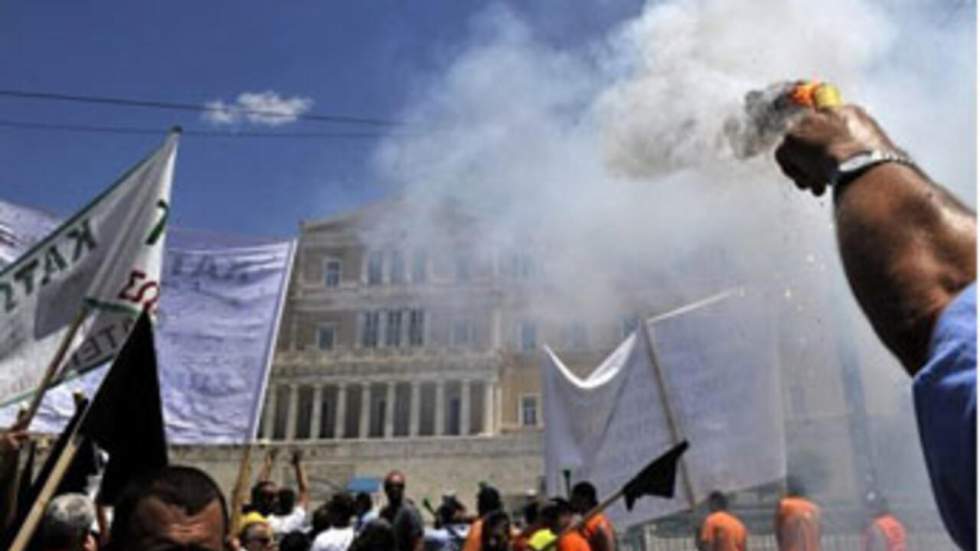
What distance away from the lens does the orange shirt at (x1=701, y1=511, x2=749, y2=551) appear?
7.52 m

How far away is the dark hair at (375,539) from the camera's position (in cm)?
455

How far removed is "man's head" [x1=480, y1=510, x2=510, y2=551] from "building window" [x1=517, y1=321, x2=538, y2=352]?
166 feet

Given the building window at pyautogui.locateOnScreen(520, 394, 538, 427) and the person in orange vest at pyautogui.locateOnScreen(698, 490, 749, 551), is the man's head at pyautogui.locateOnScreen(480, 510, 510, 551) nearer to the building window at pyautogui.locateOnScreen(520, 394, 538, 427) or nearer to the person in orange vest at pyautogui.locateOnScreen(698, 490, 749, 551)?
the person in orange vest at pyautogui.locateOnScreen(698, 490, 749, 551)

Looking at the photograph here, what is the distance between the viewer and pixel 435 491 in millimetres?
44844

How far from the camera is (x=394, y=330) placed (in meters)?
60.0

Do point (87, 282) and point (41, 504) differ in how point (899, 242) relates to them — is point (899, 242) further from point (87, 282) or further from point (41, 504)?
point (87, 282)

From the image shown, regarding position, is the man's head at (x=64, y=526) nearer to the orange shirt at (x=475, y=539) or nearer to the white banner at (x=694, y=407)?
the orange shirt at (x=475, y=539)

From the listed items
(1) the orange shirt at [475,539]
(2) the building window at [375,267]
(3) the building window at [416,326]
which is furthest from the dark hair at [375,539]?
(3) the building window at [416,326]

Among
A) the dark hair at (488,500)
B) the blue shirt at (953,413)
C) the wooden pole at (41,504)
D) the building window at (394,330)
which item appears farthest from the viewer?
the building window at (394,330)

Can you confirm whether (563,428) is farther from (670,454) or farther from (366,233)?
(366,233)

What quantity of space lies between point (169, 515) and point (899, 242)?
5.70 ft

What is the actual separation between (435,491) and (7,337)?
40269 millimetres

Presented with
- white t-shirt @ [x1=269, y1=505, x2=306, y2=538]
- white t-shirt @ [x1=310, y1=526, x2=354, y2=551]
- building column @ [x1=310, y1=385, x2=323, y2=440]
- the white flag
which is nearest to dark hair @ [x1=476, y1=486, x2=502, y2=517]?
white t-shirt @ [x1=310, y1=526, x2=354, y2=551]

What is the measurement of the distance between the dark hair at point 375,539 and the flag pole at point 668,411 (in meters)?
4.59
